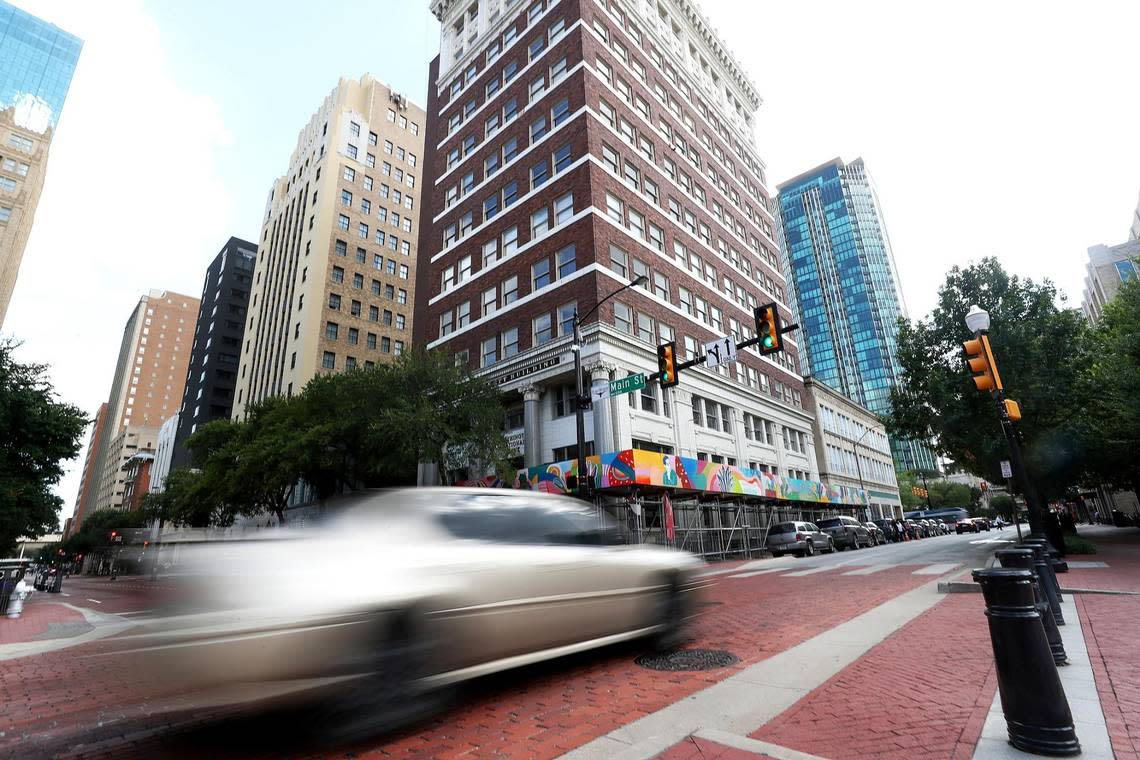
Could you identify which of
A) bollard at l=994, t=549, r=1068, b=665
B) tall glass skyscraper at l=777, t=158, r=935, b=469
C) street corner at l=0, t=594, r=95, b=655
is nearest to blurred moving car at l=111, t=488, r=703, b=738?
bollard at l=994, t=549, r=1068, b=665

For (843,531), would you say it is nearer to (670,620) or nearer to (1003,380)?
(1003,380)

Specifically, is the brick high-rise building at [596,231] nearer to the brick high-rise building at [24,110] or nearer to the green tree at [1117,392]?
the green tree at [1117,392]

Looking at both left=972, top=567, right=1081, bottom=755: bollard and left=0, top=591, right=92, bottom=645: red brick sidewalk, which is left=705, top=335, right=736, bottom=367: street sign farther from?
left=0, top=591, right=92, bottom=645: red brick sidewalk

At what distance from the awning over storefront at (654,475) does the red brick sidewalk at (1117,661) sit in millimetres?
12964

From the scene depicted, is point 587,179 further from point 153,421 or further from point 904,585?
point 153,421

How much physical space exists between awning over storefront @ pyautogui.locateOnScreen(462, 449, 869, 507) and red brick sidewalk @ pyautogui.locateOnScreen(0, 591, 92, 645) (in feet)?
38.0

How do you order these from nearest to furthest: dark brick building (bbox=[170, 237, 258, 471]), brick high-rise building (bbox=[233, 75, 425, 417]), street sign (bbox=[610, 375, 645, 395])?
street sign (bbox=[610, 375, 645, 395]), brick high-rise building (bbox=[233, 75, 425, 417]), dark brick building (bbox=[170, 237, 258, 471])

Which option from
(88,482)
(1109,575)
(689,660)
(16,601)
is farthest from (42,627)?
(88,482)

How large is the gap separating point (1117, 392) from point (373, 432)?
2361 centimetres

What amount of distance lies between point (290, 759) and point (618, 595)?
3103 millimetres

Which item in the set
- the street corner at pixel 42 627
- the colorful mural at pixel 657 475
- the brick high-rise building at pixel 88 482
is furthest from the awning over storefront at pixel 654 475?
the brick high-rise building at pixel 88 482

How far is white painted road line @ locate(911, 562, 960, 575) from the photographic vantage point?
1310cm

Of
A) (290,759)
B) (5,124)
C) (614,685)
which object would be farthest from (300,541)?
(5,124)

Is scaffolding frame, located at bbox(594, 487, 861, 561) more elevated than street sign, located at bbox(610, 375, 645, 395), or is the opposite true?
street sign, located at bbox(610, 375, 645, 395)
